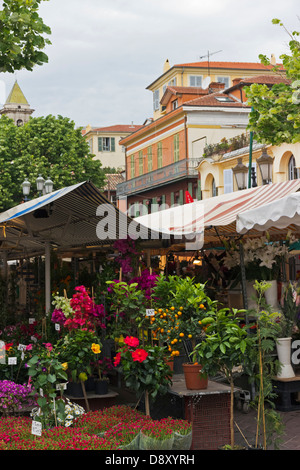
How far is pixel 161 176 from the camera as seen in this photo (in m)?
42.8

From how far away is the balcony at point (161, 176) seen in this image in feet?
127

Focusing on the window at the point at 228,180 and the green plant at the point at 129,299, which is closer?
the green plant at the point at 129,299

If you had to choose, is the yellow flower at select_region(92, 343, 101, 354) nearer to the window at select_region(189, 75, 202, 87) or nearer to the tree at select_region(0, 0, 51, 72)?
the tree at select_region(0, 0, 51, 72)

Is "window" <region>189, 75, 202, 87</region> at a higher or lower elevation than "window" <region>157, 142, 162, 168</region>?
higher

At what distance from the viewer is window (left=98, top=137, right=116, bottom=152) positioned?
75.1 meters

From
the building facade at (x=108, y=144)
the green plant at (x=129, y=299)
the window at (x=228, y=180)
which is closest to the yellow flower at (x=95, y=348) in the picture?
the green plant at (x=129, y=299)

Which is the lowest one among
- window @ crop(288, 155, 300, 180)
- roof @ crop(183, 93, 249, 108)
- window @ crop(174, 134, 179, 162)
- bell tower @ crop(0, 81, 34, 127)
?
window @ crop(288, 155, 300, 180)

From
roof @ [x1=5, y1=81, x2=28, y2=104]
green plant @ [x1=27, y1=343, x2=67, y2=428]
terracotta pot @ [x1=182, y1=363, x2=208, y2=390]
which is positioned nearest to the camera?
green plant @ [x1=27, y1=343, x2=67, y2=428]

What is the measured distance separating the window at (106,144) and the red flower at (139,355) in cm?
6977

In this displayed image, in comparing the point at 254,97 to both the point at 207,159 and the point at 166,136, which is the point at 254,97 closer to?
the point at 207,159

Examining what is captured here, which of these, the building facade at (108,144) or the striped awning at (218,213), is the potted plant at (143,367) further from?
the building facade at (108,144)

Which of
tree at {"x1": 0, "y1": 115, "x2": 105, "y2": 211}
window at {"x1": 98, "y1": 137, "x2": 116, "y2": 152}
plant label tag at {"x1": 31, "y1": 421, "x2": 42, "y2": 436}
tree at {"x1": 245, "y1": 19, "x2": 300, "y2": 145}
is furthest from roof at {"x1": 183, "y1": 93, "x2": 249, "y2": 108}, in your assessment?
window at {"x1": 98, "y1": 137, "x2": 116, "y2": 152}

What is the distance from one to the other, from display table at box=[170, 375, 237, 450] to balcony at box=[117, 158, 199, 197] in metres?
32.5

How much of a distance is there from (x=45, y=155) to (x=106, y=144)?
3400 centimetres
